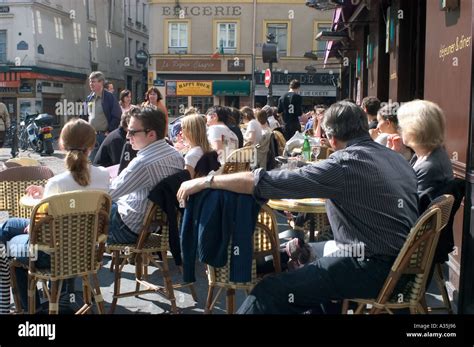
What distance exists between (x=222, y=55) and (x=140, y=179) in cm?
2488

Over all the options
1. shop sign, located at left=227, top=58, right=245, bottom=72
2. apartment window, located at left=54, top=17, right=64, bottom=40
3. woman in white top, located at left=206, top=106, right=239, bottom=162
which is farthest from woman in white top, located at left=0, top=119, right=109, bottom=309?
shop sign, located at left=227, top=58, right=245, bottom=72

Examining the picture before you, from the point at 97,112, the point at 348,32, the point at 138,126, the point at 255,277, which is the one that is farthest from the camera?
the point at 348,32

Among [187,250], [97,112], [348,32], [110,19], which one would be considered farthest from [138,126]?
[110,19]

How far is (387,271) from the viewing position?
2.68 meters

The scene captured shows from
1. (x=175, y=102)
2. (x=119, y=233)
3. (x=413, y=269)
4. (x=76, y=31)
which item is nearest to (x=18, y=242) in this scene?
(x=119, y=233)

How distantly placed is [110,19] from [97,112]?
17.7m

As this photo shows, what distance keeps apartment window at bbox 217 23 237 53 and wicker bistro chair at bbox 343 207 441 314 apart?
81.4 ft

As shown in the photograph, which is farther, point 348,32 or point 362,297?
point 348,32

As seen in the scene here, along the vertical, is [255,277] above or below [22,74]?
below

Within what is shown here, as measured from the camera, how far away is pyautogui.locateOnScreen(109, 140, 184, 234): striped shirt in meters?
3.65

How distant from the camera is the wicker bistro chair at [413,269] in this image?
2.61 meters

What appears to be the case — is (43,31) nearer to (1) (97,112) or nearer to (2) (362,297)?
(1) (97,112)

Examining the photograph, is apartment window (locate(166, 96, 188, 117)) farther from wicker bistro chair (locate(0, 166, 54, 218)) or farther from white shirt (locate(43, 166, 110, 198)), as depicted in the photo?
white shirt (locate(43, 166, 110, 198))

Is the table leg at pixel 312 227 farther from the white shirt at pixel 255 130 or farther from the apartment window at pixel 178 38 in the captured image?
the apartment window at pixel 178 38
